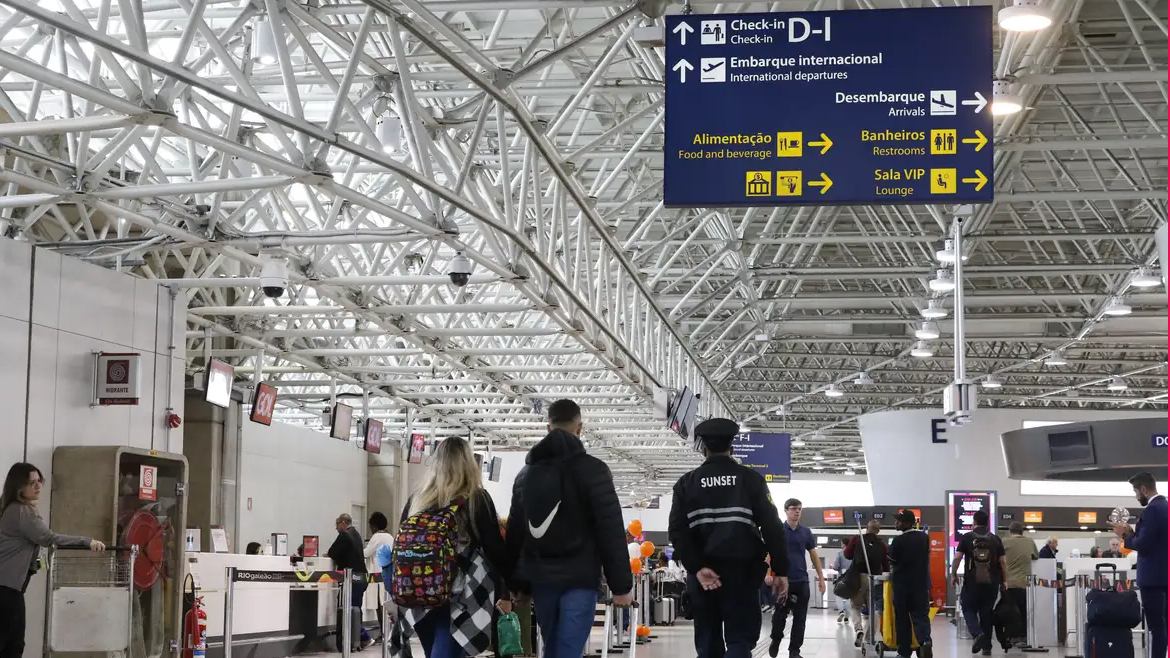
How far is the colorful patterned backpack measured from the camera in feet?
21.2

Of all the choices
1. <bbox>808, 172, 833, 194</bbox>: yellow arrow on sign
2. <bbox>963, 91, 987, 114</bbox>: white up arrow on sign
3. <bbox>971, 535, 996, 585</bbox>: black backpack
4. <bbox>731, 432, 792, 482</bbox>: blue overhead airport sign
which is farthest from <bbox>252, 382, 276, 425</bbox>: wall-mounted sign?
<bbox>731, 432, 792, 482</bbox>: blue overhead airport sign

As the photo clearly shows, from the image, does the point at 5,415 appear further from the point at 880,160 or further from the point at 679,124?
the point at 880,160

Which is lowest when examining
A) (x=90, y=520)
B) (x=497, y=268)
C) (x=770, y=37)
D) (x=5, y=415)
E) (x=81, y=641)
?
(x=81, y=641)

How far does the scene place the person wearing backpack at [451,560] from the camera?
21.2 ft

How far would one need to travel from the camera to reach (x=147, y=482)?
41.3 ft

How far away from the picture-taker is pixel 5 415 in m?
11.6

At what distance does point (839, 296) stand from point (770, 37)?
18805 millimetres

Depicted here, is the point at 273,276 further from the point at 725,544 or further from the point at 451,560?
the point at 451,560

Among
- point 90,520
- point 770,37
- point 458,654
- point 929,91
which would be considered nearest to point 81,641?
point 90,520

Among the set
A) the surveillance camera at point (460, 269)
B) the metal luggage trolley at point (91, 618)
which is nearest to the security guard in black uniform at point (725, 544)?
the metal luggage trolley at point (91, 618)

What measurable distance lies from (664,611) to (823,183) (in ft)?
50.0

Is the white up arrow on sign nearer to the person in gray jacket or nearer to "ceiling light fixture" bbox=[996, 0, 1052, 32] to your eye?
"ceiling light fixture" bbox=[996, 0, 1052, 32]

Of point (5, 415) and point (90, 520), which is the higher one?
point (5, 415)

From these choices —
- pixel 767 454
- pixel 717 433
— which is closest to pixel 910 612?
pixel 717 433
